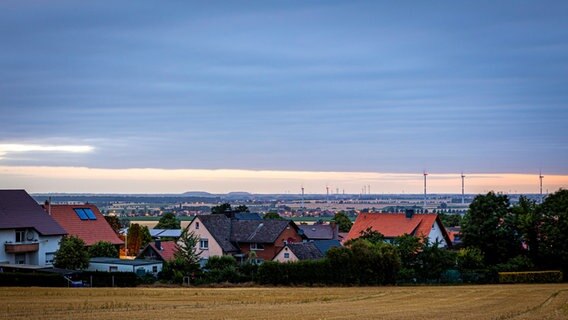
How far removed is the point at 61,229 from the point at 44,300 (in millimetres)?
32551

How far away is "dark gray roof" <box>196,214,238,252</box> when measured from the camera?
81000 mm

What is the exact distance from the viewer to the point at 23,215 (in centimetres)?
6569

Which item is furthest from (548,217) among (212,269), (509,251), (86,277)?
(86,277)

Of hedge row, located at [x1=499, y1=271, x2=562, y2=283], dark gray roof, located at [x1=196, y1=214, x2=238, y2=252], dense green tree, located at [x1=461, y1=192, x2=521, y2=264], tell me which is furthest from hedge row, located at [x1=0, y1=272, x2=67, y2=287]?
dense green tree, located at [x1=461, y1=192, x2=521, y2=264]

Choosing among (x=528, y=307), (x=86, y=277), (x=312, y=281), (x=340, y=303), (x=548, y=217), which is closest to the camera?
(x=528, y=307)

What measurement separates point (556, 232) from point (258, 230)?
31.4 meters

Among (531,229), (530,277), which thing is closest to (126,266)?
(530,277)

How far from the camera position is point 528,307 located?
117 feet

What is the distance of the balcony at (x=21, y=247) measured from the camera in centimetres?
6256

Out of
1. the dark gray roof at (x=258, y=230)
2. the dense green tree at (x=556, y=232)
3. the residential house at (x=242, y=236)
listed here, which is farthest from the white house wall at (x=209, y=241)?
the dense green tree at (x=556, y=232)

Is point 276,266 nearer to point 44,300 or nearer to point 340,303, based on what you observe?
point 340,303

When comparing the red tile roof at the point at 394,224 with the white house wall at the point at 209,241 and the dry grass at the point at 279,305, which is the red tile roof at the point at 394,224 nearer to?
the white house wall at the point at 209,241

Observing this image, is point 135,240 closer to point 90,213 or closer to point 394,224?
point 90,213

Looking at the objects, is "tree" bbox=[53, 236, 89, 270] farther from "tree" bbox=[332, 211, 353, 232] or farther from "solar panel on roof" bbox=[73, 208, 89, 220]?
"tree" bbox=[332, 211, 353, 232]
